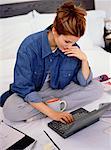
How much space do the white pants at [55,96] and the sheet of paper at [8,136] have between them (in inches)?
5.1

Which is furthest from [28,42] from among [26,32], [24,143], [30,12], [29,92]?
[30,12]

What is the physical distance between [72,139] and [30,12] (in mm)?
1509

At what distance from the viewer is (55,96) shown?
158 cm

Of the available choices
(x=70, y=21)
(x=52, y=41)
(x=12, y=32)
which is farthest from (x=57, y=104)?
(x=12, y=32)

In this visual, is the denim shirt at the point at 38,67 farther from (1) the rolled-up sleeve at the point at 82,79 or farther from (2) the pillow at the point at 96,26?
(2) the pillow at the point at 96,26

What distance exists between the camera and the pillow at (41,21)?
2.32 m

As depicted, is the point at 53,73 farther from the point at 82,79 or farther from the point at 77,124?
the point at 77,124

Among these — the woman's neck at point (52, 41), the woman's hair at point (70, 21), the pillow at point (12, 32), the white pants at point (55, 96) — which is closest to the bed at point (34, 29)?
the pillow at point (12, 32)

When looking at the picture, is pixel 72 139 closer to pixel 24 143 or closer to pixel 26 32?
pixel 24 143

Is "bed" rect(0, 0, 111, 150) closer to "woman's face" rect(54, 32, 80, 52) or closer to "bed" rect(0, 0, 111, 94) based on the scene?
"bed" rect(0, 0, 111, 94)

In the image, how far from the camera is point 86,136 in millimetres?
1273

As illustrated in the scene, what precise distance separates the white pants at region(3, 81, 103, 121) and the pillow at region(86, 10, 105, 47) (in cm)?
93

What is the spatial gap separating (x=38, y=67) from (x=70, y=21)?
0.33 m

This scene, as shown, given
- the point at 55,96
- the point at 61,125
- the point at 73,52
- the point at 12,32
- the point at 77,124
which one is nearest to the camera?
the point at 77,124
